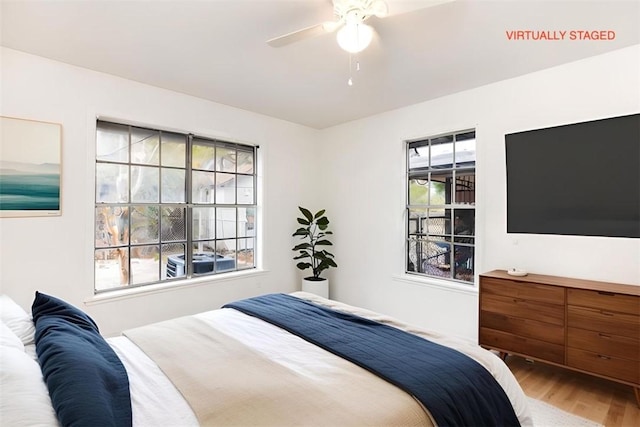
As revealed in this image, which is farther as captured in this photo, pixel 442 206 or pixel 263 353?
pixel 442 206

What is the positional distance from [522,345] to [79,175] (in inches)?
162

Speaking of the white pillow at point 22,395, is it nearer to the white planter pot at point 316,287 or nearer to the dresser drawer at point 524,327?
the dresser drawer at point 524,327

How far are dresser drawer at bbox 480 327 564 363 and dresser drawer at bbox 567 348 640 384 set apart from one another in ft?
0.26

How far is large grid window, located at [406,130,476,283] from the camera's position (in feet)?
11.8

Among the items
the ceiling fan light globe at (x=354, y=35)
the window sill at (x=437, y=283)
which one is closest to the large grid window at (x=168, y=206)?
the window sill at (x=437, y=283)

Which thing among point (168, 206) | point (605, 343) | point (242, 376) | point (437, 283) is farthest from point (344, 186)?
point (242, 376)

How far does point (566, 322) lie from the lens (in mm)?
2549

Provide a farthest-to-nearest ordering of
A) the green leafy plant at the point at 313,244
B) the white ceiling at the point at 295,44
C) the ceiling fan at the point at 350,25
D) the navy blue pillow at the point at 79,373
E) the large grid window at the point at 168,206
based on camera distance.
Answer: the green leafy plant at the point at 313,244
the large grid window at the point at 168,206
the white ceiling at the point at 295,44
the ceiling fan at the point at 350,25
the navy blue pillow at the point at 79,373

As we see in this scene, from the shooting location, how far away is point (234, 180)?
4277mm

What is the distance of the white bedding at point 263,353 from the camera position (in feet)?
4.26

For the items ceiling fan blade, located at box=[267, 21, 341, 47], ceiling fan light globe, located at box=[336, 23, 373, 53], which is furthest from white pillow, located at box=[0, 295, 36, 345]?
ceiling fan light globe, located at box=[336, 23, 373, 53]

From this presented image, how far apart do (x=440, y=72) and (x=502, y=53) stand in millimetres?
514

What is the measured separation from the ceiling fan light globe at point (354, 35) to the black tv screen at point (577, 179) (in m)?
1.97

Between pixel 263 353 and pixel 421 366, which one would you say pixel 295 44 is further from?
pixel 421 366
